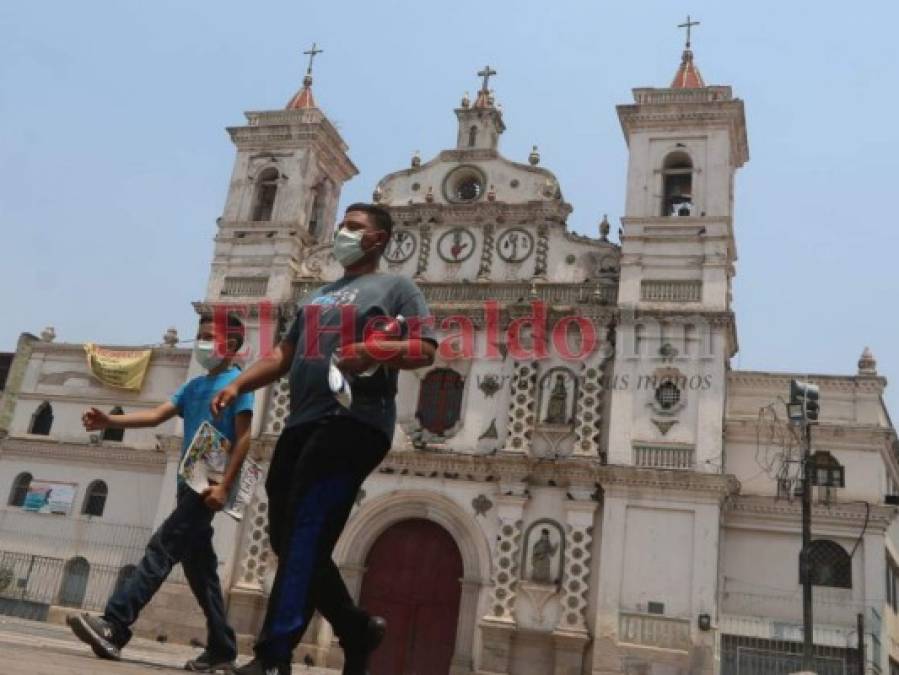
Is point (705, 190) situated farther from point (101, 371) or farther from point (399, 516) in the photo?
point (101, 371)

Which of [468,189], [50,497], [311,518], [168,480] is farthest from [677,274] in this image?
[311,518]

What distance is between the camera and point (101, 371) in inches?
977

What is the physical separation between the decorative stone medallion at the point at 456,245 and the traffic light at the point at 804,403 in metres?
9.26

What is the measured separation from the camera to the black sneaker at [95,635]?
5.58m

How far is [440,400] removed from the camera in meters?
21.8

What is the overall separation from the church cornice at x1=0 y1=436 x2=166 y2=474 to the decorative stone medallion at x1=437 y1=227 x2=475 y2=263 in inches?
327

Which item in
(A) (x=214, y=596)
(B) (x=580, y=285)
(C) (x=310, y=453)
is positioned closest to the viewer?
(C) (x=310, y=453)

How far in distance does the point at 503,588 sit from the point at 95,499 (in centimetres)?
1079

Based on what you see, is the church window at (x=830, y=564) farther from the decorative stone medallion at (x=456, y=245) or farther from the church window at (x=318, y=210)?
the church window at (x=318, y=210)

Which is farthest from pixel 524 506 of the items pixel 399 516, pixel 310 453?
pixel 310 453

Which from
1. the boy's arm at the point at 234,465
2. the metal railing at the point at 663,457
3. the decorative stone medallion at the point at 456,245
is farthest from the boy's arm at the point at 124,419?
the decorative stone medallion at the point at 456,245

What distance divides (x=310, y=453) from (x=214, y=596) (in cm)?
267

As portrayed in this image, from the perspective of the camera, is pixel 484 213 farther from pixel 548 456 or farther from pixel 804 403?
pixel 804 403

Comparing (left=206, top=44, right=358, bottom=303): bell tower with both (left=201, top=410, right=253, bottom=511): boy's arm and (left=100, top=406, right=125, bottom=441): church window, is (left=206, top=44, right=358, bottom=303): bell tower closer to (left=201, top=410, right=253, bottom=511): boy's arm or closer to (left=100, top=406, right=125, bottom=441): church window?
(left=100, top=406, right=125, bottom=441): church window
